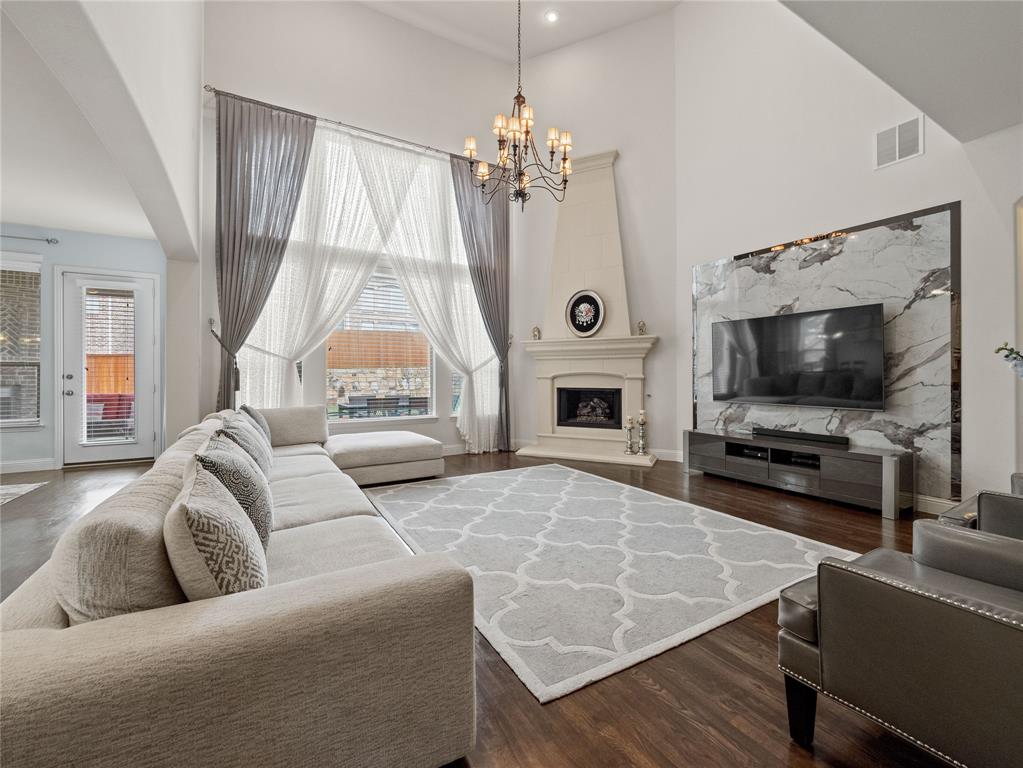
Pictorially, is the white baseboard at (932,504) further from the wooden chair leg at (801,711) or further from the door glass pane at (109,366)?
the door glass pane at (109,366)

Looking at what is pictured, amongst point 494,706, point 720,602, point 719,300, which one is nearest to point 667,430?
point 719,300

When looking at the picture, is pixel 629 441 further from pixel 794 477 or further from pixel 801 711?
pixel 801 711

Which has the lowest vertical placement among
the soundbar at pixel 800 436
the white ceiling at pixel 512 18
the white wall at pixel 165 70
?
the soundbar at pixel 800 436

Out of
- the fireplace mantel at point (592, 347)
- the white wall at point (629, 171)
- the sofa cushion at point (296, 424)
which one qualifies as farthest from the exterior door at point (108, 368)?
the fireplace mantel at point (592, 347)

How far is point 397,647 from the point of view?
1051 mm

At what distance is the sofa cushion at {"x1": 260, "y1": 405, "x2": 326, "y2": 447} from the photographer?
168 inches

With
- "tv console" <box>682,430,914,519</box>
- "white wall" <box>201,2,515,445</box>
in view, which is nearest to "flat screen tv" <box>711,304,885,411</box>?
"tv console" <box>682,430,914,519</box>

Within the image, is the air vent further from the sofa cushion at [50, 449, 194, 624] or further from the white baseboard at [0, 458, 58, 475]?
the white baseboard at [0, 458, 58, 475]

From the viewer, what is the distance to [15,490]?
4117 mm

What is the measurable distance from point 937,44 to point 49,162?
541 cm

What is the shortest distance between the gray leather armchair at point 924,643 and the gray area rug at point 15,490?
544cm

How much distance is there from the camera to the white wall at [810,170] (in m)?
3.01

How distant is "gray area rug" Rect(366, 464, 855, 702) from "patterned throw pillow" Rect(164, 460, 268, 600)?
0.99 m

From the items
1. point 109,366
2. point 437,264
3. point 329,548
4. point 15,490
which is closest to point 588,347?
point 437,264
